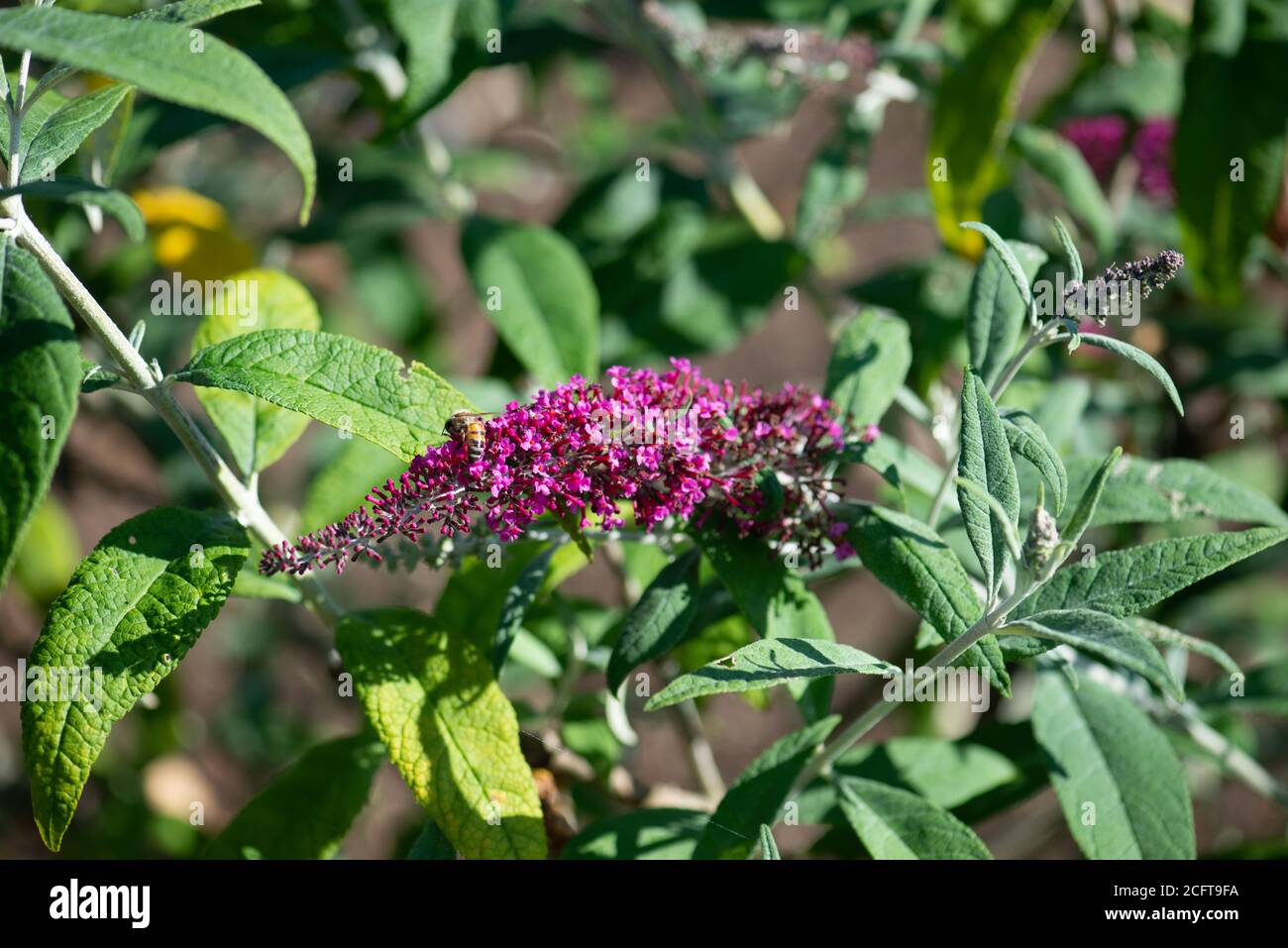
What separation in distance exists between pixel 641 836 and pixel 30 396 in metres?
0.99

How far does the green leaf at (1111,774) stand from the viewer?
1468 mm

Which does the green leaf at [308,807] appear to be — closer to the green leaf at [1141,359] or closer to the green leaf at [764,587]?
the green leaf at [764,587]

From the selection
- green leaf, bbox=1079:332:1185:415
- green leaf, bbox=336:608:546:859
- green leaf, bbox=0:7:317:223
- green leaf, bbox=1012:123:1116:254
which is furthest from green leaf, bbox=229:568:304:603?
green leaf, bbox=1012:123:1116:254

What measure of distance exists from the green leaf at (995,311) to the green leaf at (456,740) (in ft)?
2.40

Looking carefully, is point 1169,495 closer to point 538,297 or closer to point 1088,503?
point 1088,503

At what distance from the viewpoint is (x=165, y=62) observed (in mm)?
971

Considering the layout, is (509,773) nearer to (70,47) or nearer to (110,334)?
(110,334)

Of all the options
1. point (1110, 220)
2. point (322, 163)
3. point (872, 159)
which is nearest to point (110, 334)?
point (322, 163)

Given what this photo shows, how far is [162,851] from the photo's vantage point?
8.89 ft

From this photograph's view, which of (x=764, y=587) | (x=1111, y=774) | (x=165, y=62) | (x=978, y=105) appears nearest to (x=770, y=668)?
(x=764, y=587)

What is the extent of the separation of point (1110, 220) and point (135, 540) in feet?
6.19

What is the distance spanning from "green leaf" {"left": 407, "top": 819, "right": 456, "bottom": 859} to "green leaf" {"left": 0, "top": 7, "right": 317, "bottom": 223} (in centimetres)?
89

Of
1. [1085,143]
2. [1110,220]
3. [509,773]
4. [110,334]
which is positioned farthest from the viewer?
[1085,143]

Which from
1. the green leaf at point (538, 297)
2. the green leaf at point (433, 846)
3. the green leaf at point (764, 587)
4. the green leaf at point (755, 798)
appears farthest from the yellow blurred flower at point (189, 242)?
the green leaf at point (755, 798)
